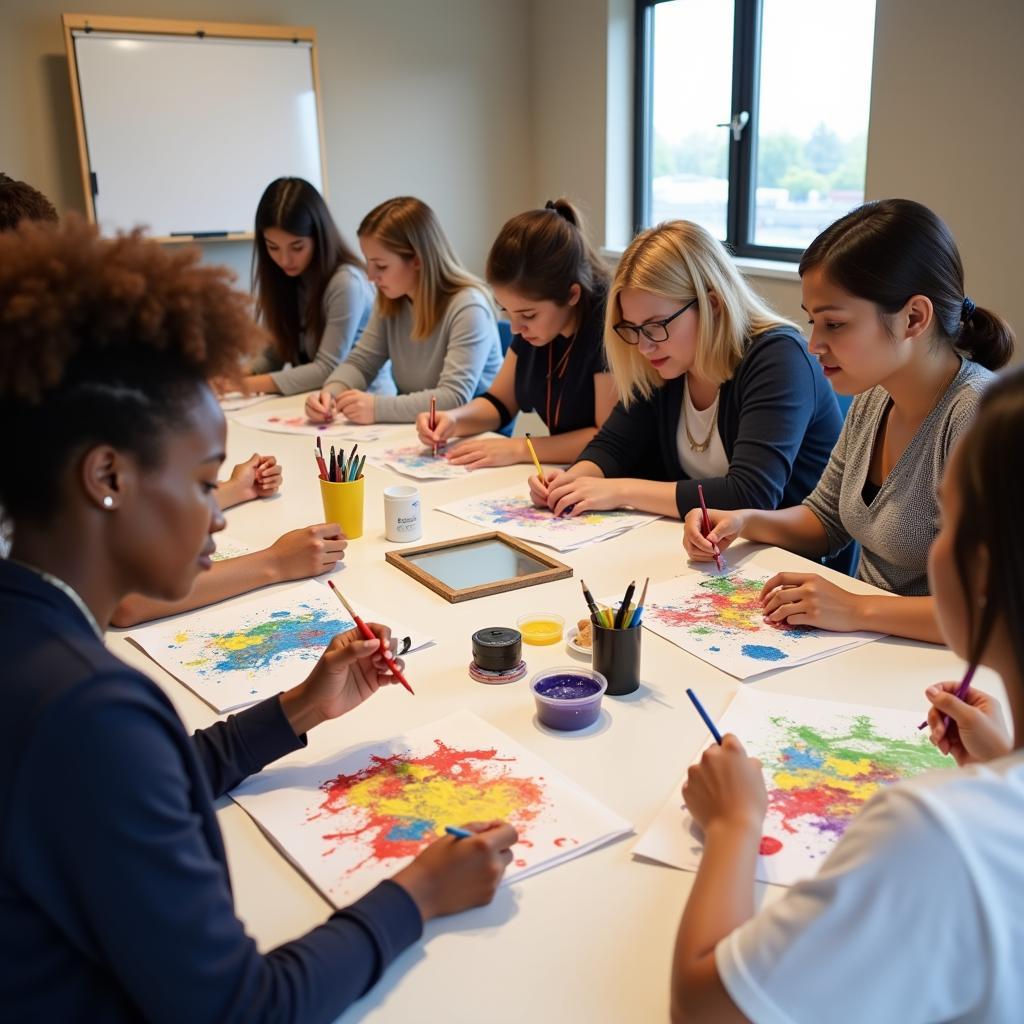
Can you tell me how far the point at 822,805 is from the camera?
1010 millimetres

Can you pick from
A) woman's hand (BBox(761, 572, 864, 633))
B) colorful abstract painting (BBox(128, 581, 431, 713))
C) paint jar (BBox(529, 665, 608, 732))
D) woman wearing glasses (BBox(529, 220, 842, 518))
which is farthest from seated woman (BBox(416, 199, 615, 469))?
paint jar (BBox(529, 665, 608, 732))

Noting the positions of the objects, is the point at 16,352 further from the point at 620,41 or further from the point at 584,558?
the point at 620,41

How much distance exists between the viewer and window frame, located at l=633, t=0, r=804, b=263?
13.5ft

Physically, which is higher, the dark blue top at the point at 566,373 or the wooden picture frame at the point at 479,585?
the dark blue top at the point at 566,373

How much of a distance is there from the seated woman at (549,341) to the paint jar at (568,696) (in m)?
1.19

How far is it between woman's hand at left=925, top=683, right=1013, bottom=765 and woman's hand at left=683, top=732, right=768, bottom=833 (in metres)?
0.22

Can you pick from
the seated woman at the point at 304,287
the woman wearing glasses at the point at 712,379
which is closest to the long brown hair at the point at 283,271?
the seated woman at the point at 304,287

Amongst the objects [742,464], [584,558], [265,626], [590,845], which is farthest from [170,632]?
[742,464]

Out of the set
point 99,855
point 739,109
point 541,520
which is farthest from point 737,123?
point 99,855

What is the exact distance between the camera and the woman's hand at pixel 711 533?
66.1 inches

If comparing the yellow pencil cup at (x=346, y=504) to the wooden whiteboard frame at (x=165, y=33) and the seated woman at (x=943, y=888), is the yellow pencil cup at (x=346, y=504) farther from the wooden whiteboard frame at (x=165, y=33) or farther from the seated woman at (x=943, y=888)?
the wooden whiteboard frame at (x=165, y=33)

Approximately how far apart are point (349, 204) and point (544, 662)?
4.14 meters

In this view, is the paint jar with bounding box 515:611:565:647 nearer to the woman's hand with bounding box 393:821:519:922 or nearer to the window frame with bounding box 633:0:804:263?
the woman's hand with bounding box 393:821:519:922

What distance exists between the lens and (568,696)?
121cm
